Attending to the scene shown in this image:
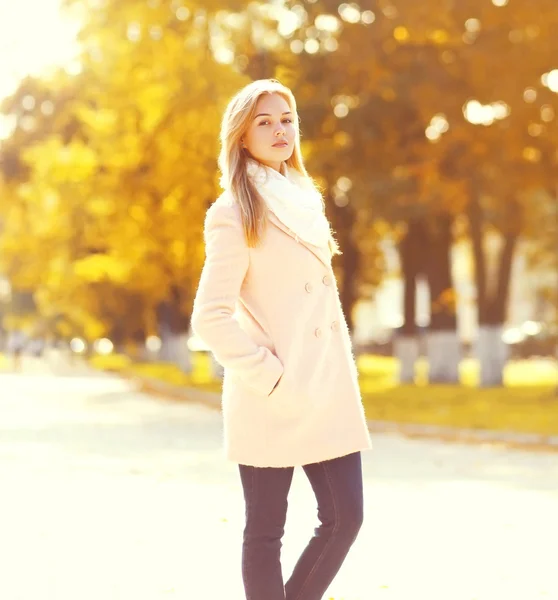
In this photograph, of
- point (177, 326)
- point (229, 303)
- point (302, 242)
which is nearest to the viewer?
point (229, 303)

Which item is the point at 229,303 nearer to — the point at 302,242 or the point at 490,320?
the point at 302,242

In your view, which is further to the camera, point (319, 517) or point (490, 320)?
point (490, 320)

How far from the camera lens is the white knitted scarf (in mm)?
4637

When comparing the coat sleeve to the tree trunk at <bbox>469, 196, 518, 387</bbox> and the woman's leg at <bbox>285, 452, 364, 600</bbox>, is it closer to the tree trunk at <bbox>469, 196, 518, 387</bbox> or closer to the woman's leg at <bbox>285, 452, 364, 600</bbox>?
the woman's leg at <bbox>285, 452, 364, 600</bbox>

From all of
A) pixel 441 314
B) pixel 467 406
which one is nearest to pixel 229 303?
pixel 467 406

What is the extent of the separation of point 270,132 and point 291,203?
26cm

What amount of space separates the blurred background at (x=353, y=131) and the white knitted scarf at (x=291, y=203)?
1387 centimetres

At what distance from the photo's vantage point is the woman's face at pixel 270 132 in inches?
187

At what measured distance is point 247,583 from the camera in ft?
15.8

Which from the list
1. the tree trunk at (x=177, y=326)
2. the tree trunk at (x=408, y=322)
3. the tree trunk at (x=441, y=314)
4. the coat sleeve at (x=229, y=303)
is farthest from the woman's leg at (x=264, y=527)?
the tree trunk at (x=177, y=326)

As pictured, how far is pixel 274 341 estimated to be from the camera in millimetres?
4645

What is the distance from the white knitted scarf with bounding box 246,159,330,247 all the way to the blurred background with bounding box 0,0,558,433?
45.5ft

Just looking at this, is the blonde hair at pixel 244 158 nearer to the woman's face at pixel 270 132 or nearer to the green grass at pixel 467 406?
the woman's face at pixel 270 132

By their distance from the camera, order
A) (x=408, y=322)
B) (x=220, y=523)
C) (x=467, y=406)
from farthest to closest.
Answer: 1. (x=408, y=322)
2. (x=467, y=406)
3. (x=220, y=523)
